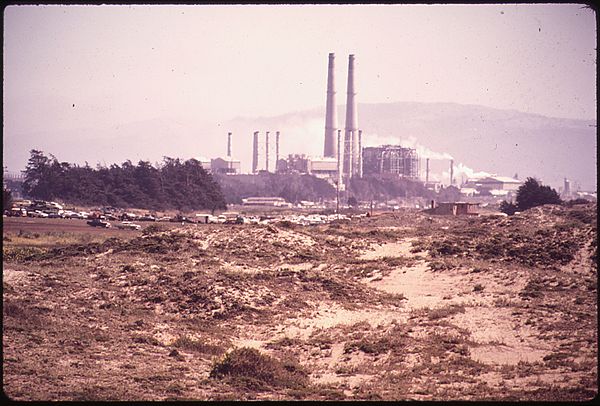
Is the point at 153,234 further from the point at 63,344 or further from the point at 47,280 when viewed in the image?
the point at 63,344

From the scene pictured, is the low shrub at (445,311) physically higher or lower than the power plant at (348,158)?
lower

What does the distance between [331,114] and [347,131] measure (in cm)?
547

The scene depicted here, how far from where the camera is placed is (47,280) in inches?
1063

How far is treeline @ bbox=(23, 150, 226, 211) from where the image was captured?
77250 millimetres

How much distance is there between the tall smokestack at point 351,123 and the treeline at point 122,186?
2481 inches

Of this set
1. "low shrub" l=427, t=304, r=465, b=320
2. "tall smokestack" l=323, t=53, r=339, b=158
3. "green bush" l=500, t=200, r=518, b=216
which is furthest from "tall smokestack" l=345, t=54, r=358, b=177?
"low shrub" l=427, t=304, r=465, b=320

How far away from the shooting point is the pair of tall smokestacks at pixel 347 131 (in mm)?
141625

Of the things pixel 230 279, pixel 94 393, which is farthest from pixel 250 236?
pixel 94 393

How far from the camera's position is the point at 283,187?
5492 inches

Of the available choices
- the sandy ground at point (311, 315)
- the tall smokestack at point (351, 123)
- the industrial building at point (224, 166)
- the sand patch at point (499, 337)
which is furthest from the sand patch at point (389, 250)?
the industrial building at point (224, 166)

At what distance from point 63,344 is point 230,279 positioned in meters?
9.42

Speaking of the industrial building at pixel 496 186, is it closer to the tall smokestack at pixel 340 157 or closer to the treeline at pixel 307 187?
the treeline at pixel 307 187

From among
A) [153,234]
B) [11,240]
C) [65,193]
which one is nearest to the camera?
[153,234]

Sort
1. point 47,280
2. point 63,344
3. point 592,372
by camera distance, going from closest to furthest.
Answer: point 592,372
point 63,344
point 47,280
